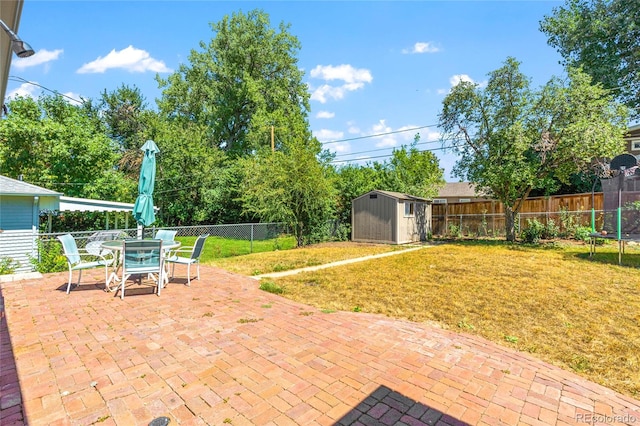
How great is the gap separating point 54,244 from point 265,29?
963 inches

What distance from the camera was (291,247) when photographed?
48.1 ft

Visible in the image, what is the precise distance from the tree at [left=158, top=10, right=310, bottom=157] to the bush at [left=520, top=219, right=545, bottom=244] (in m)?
18.1

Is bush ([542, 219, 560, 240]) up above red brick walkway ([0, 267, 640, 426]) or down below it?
above

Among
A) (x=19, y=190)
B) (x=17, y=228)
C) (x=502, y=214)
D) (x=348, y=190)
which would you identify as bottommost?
(x=17, y=228)

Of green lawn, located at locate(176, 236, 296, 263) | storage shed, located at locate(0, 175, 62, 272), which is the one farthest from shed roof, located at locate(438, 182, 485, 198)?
storage shed, located at locate(0, 175, 62, 272)

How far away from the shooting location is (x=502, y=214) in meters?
16.7

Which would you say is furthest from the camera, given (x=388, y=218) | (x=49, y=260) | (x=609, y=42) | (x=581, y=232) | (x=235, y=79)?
(x=235, y=79)

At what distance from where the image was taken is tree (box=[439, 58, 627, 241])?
11.8m

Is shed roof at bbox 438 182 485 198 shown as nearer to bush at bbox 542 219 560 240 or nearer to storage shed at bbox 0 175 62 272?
bush at bbox 542 219 560 240

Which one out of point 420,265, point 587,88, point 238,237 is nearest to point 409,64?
point 587,88

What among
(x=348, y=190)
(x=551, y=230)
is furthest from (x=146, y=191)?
(x=551, y=230)

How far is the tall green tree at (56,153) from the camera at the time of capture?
16.3 m

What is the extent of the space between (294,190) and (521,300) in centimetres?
1081

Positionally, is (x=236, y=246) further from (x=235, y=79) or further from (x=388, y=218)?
(x=235, y=79)
